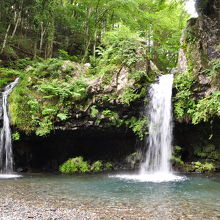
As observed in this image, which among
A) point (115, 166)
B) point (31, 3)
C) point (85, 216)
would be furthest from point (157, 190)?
point (31, 3)

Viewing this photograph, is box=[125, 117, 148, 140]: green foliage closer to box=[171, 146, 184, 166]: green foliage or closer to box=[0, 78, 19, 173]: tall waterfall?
box=[171, 146, 184, 166]: green foliage

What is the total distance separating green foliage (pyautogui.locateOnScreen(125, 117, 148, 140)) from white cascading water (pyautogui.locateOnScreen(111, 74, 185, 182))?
33cm

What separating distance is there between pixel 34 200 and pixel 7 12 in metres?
15.9

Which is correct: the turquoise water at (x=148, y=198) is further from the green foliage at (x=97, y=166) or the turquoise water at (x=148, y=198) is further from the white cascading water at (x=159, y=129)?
the green foliage at (x=97, y=166)

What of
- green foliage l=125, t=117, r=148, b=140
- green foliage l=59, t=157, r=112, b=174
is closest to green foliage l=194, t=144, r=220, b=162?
green foliage l=125, t=117, r=148, b=140

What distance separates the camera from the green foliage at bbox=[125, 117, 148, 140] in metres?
12.3

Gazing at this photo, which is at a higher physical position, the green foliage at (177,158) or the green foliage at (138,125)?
the green foliage at (138,125)

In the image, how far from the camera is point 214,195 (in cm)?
690

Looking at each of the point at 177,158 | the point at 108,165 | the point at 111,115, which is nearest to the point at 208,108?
the point at 177,158

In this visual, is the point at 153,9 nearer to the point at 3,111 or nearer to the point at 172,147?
the point at 172,147

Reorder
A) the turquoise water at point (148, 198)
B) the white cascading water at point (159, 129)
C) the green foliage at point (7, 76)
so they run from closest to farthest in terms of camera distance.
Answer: the turquoise water at point (148, 198) < the white cascading water at point (159, 129) < the green foliage at point (7, 76)

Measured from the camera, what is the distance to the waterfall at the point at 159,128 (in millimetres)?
12570

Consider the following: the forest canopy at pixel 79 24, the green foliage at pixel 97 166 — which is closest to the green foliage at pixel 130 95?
the green foliage at pixel 97 166

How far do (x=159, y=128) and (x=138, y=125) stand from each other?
1.22 m
